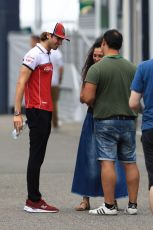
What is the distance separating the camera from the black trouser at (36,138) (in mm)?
9453

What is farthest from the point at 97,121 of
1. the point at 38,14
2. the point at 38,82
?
the point at 38,14

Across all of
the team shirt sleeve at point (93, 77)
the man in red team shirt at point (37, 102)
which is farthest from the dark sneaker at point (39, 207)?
the team shirt sleeve at point (93, 77)

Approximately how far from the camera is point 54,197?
419 inches

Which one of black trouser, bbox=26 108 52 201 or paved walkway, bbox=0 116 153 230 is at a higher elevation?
black trouser, bbox=26 108 52 201

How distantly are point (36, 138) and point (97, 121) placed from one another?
0.59 metres

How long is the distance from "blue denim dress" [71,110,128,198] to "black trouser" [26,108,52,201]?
0.38m

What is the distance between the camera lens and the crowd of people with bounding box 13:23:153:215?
9266mm

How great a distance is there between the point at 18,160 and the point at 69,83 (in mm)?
10052

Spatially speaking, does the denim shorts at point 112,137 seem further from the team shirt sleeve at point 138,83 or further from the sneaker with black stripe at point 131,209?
the team shirt sleeve at point 138,83

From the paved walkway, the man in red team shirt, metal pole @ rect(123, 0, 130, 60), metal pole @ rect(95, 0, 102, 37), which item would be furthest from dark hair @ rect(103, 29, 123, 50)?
metal pole @ rect(95, 0, 102, 37)

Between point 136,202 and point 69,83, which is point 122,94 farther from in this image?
point 69,83

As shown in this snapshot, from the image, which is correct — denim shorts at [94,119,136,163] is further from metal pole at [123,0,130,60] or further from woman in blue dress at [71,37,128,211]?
metal pole at [123,0,130,60]

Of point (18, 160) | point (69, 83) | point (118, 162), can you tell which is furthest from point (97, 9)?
point (118, 162)

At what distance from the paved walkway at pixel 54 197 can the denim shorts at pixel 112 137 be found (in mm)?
582
